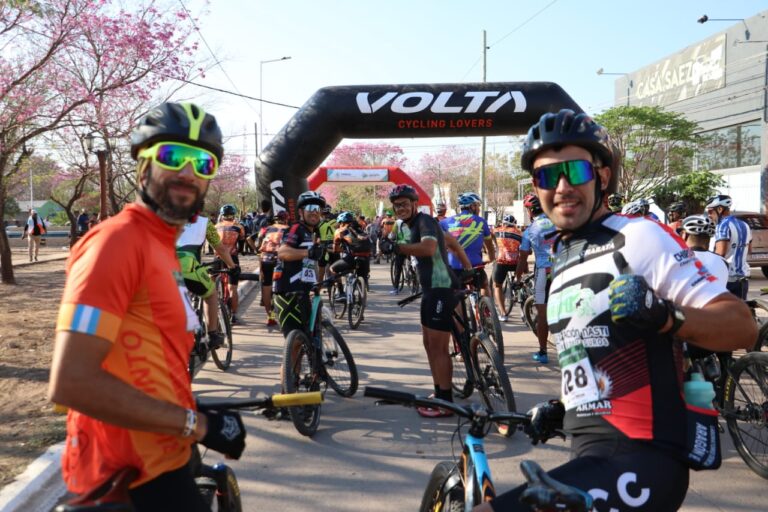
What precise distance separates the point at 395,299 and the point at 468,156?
51.6 meters

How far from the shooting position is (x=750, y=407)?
14.3ft

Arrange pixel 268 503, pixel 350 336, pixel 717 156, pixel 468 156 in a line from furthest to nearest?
pixel 468 156
pixel 717 156
pixel 350 336
pixel 268 503

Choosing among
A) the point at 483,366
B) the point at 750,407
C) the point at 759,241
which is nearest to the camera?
the point at 750,407

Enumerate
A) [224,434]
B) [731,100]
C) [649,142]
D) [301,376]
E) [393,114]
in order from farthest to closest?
[731,100]
[649,142]
[393,114]
[301,376]
[224,434]

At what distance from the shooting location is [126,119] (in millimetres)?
16531

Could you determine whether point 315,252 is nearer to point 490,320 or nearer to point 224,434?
point 490,320

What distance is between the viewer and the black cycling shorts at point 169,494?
1699 millimetres

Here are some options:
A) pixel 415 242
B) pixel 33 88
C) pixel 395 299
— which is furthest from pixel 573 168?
pixel 33 88

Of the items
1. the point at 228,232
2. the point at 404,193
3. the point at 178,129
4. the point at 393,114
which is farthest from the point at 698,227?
the point at 393,114

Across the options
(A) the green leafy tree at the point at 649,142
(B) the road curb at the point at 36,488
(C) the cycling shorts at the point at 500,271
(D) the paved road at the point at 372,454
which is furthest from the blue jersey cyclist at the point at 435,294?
(A) the green leafy tree at the point at 649,142

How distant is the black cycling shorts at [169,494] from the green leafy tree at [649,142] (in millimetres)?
30657

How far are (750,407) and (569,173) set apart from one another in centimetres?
333

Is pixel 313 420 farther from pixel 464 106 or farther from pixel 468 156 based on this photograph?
pixel 468 156

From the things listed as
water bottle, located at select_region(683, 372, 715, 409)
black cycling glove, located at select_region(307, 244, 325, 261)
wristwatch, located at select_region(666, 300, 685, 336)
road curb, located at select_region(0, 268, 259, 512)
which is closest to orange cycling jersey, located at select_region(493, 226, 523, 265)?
black cycling glove, located at select_region(307, 244, 325, 261)
